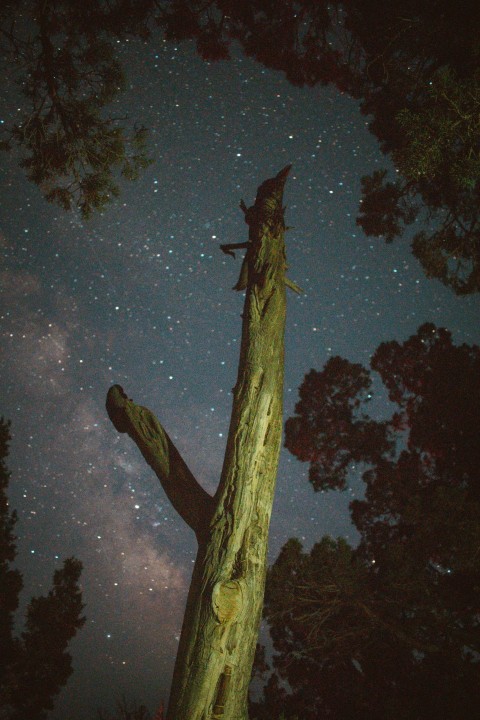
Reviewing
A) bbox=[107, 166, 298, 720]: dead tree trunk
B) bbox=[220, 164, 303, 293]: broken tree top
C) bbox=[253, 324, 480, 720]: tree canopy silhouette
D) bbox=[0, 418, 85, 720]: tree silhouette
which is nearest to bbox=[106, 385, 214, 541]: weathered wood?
bbox=[107, 166, 298, 720]: dead tree trunk

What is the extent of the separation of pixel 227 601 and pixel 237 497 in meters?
0.67

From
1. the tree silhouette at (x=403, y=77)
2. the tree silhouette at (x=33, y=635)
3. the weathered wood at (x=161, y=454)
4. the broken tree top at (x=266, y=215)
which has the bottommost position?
the tree silhouette at (x=33, y=635)

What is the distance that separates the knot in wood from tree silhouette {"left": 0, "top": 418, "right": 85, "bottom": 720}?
1034cm

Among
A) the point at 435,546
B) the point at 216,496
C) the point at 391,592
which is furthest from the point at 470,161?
the point at 391,592

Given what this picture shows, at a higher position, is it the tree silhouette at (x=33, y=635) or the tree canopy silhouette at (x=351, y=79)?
the tree canopy silhouette at (x=351, y=79)

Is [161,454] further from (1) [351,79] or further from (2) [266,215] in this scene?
(1) [351,79]

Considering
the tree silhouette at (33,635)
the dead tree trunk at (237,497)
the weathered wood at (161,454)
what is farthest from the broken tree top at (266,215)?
the tree silhouette at (33,635)

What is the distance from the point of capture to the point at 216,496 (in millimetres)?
3133

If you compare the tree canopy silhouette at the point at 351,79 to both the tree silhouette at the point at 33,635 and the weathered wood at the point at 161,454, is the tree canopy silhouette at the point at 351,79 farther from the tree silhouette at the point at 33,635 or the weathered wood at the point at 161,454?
the tree silhouette at the point at 33,635

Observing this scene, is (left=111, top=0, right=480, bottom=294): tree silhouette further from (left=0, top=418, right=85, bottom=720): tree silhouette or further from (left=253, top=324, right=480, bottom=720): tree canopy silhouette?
(left=0, top=418, right=85, bottom=720): tree silhouette

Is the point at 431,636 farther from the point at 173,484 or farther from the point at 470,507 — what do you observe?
the point at 173,484

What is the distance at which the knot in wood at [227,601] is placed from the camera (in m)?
2.70

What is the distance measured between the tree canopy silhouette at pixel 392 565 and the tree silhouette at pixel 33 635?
648 centimetres

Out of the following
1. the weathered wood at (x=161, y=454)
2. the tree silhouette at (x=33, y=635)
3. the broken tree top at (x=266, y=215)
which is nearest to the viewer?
the weathered wood at (x=161, y=454)
